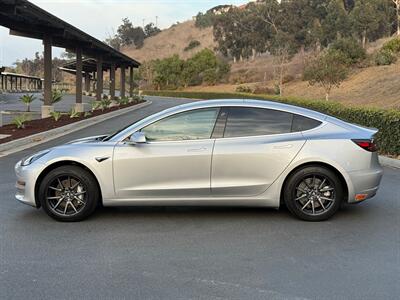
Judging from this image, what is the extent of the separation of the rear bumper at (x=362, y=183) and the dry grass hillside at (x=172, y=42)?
134 metres

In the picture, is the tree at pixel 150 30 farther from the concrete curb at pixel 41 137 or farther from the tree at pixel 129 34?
the concrete curb at pixel 41 137

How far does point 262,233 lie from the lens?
18.5 feet

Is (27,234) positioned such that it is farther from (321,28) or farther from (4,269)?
(321,28)

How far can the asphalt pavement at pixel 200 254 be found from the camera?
4105 millimetres

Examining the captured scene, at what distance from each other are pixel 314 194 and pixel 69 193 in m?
3.02

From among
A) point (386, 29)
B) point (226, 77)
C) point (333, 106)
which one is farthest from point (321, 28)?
point (333, 106)

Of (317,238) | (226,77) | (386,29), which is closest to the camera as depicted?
(317,238)

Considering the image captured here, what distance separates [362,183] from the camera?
612cm

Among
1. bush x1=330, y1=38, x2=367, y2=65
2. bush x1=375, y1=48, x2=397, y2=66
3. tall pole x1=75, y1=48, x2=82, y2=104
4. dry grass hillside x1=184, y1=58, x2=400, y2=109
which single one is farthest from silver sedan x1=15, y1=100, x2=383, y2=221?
bush x1=330, y1=38, x2=367, y2=65

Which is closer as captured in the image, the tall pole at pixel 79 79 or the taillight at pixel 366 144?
the taillight at pixel 366 144

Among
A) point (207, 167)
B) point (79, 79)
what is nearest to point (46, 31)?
point (79, 79)

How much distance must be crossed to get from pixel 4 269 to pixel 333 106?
13.9 metres

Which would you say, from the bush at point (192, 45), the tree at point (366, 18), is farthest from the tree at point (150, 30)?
the tree at point (366, 18)

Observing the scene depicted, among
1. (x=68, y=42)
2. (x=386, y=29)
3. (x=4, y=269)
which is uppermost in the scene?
(x=386, y=29)
